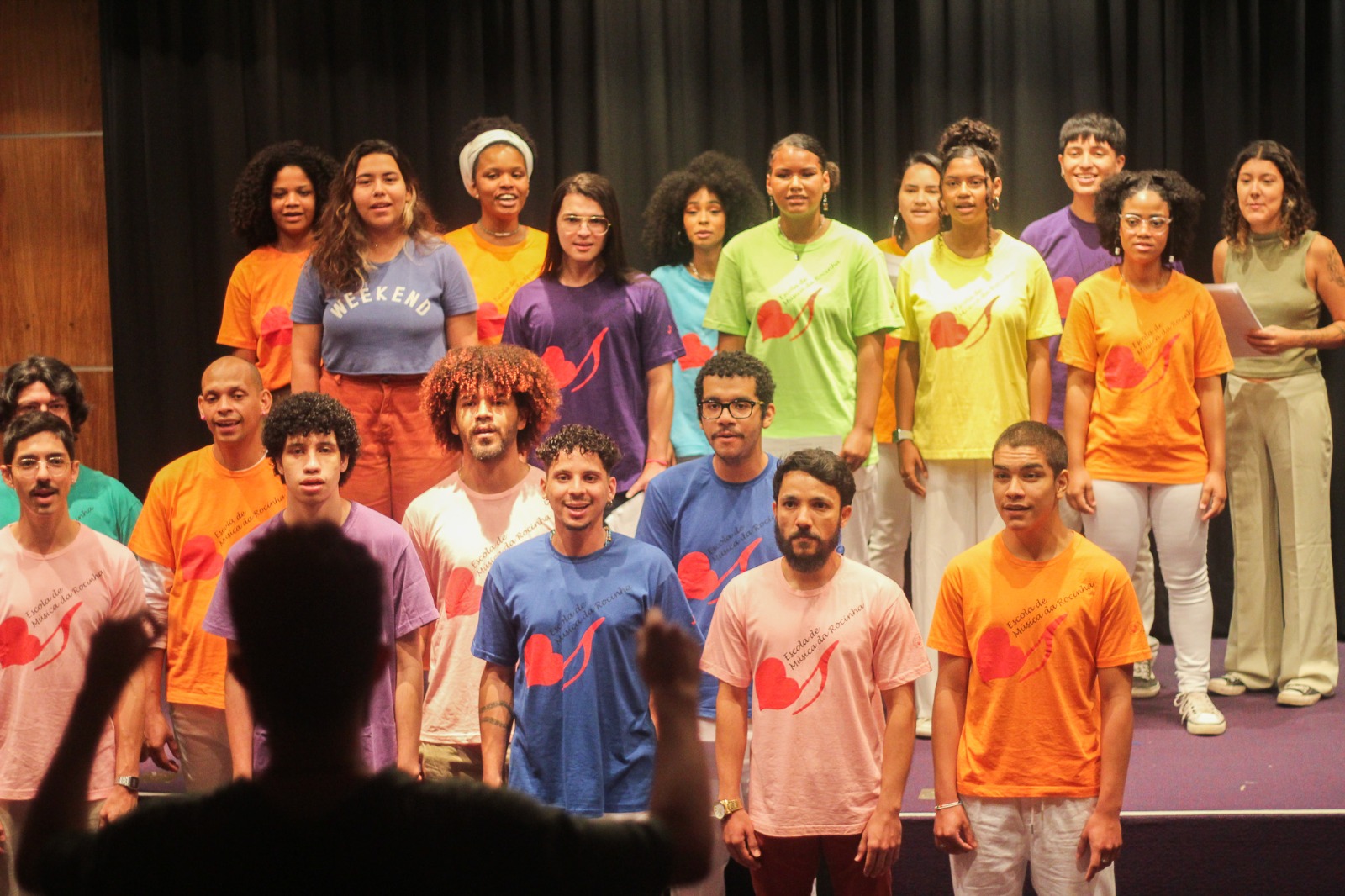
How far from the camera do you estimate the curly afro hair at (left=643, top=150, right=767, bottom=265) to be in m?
4.41

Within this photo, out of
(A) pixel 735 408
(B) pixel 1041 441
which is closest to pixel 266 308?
(A) pixel 735 408

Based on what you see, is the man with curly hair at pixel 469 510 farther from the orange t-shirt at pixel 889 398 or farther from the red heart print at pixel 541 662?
the orange t-shirt at pixel 889 398

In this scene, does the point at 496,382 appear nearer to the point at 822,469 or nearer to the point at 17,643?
the point at 822,469

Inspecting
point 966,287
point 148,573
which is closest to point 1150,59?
point 966,287

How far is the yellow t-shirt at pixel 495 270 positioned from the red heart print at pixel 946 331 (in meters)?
1.12

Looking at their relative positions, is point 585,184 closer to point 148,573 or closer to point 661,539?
point 661,539

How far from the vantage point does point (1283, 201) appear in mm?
4082

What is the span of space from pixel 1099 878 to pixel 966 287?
1.71 meters

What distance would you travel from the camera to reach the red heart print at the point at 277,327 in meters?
3.89

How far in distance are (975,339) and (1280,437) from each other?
3.62ft

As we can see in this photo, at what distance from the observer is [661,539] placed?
3158 millimetres

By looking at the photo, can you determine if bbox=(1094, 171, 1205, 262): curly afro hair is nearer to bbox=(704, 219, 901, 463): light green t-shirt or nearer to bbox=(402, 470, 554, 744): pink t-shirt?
bbox=(704, 219, 901, 463): light green t-shirt

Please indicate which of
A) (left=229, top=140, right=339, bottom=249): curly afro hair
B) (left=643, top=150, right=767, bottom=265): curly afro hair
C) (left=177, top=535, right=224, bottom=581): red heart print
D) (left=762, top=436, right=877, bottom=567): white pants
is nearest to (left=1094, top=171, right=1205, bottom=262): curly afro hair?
(left=762, top=436, right=877, bottom=567): white pants

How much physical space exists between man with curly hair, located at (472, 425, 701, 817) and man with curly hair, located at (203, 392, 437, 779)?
0.15m
